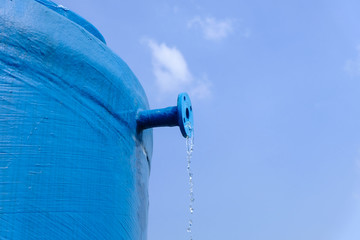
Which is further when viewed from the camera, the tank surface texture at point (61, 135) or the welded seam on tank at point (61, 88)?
the welded seam on tank at point (61, 88)

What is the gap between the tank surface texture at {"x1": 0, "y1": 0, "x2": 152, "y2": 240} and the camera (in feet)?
5.90

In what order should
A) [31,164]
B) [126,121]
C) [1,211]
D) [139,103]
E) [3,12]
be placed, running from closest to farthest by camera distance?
1. [1,211]
2. [31,164]
3. [3,12]
4. [126,121]
5. [139,103]

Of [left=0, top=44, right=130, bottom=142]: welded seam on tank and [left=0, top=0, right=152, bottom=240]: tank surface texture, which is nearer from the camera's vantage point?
[left=0, top=0, right=152, bottom=240]: tank surface texture

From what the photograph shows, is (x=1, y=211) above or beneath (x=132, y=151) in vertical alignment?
beneath

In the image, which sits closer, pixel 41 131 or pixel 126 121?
pixel 41 131

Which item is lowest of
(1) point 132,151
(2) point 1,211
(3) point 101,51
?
(2) point 1,211

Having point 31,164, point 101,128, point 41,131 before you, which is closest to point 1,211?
point 31,164

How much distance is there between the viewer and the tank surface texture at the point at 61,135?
1797 mm

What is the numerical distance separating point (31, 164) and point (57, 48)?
63cm

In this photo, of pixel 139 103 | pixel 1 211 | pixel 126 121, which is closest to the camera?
pixel 1 211

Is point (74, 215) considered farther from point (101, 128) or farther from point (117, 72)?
point (117, 72)

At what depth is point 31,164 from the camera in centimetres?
183

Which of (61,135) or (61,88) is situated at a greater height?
(61,88)

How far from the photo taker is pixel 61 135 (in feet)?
6.48
